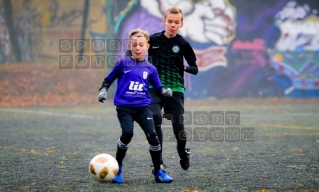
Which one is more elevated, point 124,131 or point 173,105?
point 173,105

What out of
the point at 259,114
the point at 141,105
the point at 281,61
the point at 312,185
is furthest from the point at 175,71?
the point at 281,61

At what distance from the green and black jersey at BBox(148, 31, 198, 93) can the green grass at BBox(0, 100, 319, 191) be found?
3.74 feet

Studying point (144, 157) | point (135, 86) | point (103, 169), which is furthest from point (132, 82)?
point (144, 157)

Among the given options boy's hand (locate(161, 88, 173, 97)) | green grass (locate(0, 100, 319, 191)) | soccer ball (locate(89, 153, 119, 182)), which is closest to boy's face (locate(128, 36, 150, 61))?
boy's hand (locate(161, 88, 173, 97))

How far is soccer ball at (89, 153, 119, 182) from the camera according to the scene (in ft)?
20.8

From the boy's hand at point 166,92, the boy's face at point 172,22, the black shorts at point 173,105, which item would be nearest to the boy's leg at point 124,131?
the boy's hand at point 166,92

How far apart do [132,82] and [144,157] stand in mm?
2374

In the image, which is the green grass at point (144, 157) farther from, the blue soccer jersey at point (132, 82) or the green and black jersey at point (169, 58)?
the green and black jersey at point (169, 58)

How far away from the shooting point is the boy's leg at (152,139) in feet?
21.8

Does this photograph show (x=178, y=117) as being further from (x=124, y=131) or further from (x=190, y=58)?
(x=124, y=131)

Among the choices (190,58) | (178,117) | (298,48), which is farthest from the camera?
(298,48)

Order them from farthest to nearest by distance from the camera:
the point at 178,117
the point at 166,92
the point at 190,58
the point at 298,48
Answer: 1. the point at 298,48
2. the point at 190,58
3. the point at 178,117
4. the point at 166,92

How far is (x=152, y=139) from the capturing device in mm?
6691

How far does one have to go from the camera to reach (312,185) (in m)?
6.42
